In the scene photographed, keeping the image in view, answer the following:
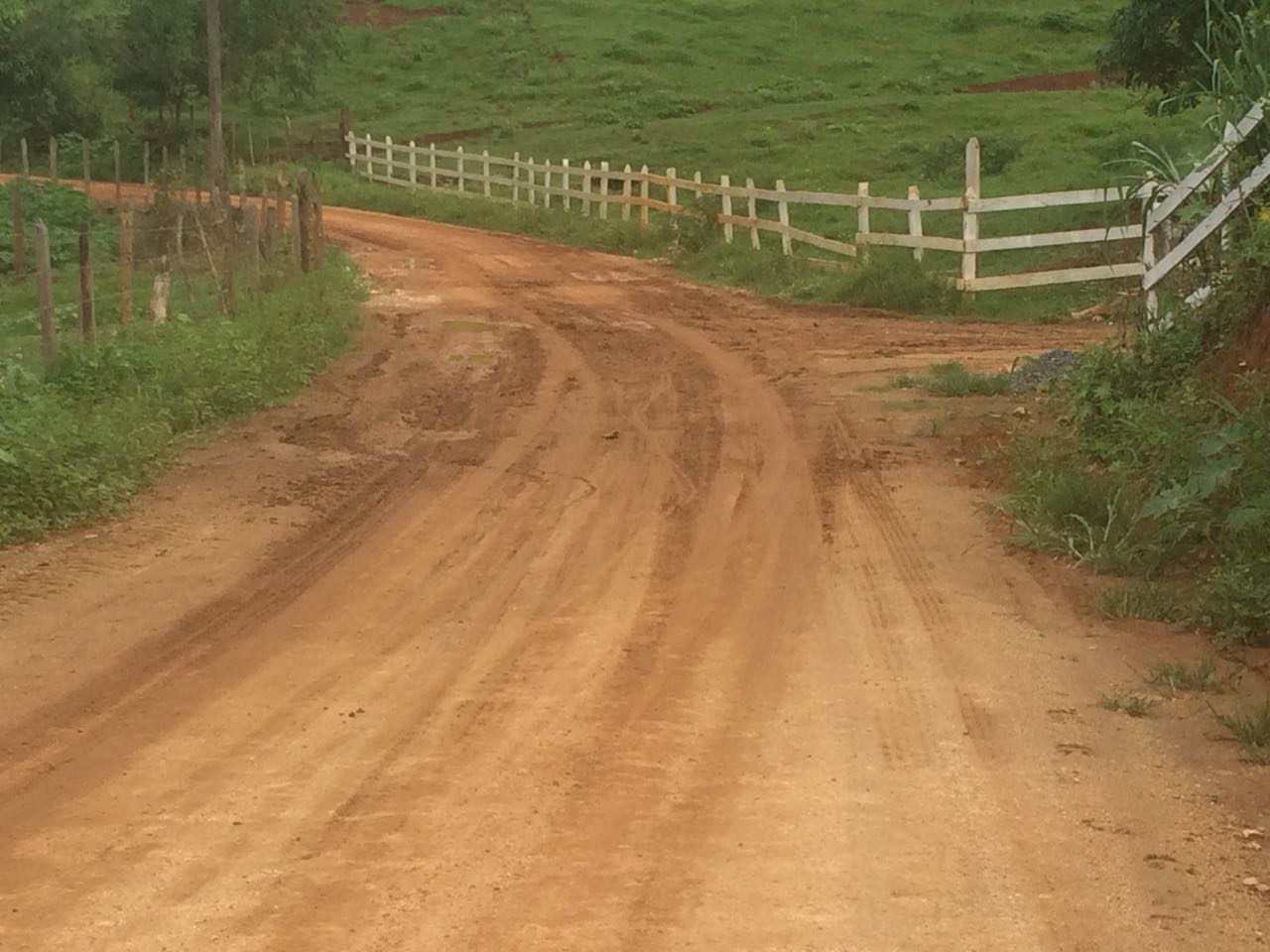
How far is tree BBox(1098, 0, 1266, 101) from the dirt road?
9538 millimetres

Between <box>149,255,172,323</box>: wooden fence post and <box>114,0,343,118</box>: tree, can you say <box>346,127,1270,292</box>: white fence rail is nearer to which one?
<box>114,0,343,118</box>: tree

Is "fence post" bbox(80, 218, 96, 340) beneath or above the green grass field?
beneath

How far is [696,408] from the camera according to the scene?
13.5m

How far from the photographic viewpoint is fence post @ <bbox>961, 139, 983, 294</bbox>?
19.4 m

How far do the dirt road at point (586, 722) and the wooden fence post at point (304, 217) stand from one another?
23.4 feet

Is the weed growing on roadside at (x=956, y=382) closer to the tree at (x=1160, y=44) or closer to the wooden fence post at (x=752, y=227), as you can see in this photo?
the tree at (x=1160, y=44)

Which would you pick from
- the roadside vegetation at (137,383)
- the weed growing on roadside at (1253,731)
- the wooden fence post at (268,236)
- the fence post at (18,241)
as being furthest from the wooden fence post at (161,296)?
the weed growing on roadside at (1253,731)

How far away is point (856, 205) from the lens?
21719 mm

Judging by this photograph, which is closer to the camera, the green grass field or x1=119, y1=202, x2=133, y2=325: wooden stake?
x1=119, y1=202, x2=133, y2=325: wooden stake

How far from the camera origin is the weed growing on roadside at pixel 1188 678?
22.6 feet

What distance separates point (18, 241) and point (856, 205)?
11.4 meters

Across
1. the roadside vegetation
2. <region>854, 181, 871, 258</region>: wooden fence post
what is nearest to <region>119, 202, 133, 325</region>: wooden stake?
the roadside vegetation

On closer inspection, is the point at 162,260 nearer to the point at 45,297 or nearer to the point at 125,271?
the point at 125,271

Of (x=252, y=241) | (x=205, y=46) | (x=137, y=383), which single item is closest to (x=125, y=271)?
(x=137, y=383)
